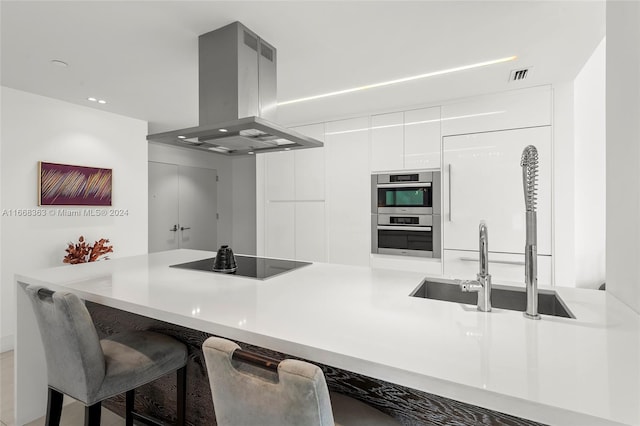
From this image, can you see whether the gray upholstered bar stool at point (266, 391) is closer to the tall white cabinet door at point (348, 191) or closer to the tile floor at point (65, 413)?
the tile floor at point (65, 413)

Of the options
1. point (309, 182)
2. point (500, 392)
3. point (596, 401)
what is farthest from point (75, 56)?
point (596, 401)

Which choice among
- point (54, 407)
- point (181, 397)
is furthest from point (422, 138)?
point (54, 407)

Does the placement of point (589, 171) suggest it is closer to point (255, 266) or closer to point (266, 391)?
point (255, 266)

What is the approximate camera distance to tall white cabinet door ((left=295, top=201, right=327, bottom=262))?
3931 mm

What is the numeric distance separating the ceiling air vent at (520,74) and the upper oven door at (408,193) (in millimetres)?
1047

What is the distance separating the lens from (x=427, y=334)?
95cm

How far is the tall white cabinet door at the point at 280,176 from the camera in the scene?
4176 millimetres

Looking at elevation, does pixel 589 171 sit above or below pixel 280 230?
above

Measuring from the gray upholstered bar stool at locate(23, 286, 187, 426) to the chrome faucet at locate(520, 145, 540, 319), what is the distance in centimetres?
149

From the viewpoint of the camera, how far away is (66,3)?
1.71 meters

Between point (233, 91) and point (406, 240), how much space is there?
2379 mm

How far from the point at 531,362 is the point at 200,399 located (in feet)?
4.69

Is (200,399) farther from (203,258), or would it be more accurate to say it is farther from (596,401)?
(596,401)

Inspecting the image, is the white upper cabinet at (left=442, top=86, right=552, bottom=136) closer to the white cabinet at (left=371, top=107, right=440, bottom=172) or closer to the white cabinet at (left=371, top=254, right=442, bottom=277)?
the white cabinet at (left=371, top=107, right=440, bottom=172)
